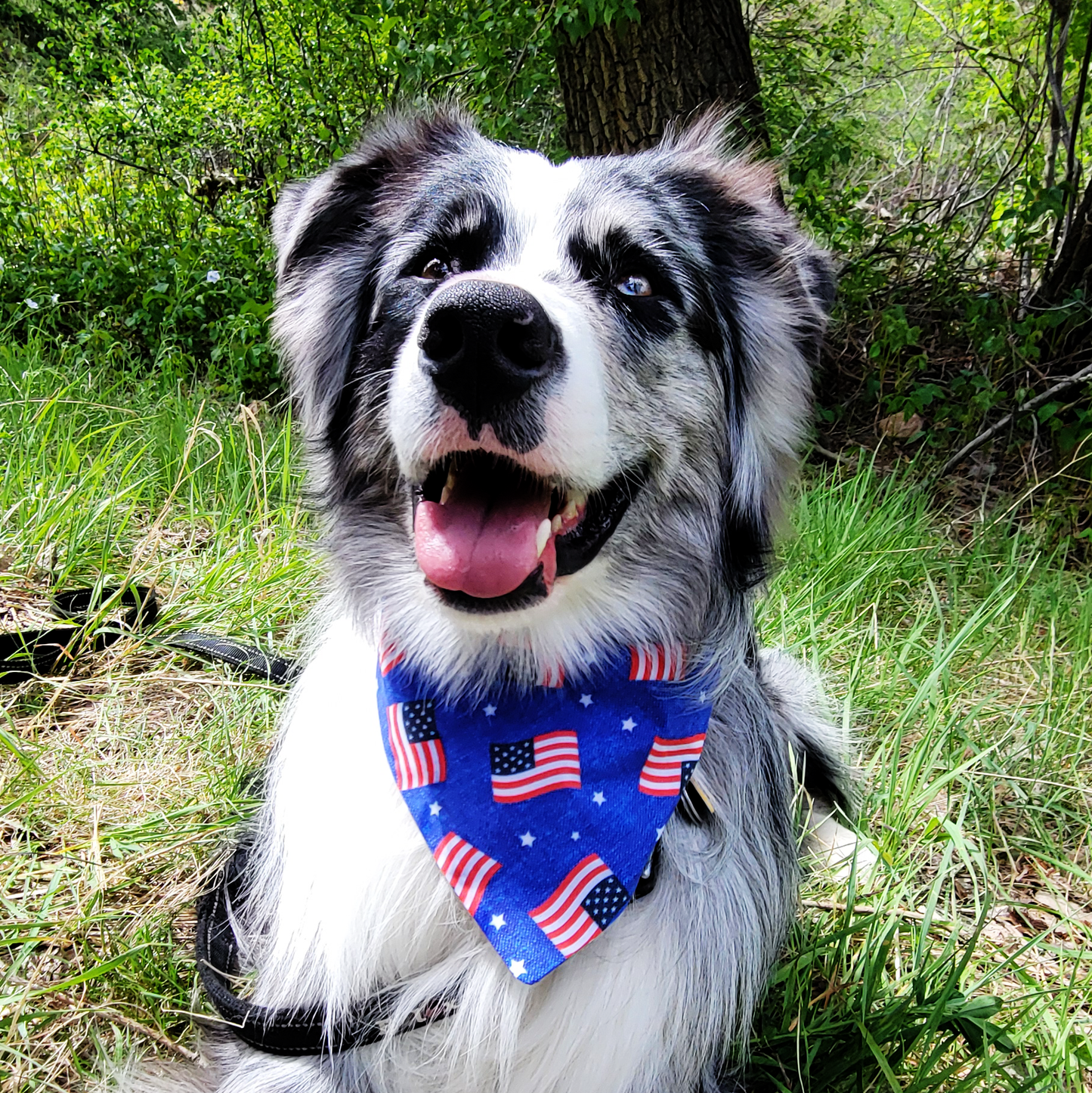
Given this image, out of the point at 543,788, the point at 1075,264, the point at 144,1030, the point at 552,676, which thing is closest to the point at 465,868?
the point at 543,788

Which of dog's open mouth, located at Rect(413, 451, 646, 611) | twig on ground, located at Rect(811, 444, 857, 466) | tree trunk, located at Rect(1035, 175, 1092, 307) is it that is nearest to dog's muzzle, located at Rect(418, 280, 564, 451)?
dog's open mouth, located at Rect(413, 451, 646, 611)

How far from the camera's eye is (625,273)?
5.85 ft

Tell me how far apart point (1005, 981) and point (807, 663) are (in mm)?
1148

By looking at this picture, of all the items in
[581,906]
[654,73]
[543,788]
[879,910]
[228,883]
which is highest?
[654,73]

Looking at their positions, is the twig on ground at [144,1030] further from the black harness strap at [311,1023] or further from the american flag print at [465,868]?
the american flag print at [465,868]

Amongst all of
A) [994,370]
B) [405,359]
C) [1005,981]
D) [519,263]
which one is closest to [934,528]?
[994,370]

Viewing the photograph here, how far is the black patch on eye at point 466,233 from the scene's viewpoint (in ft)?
5.77

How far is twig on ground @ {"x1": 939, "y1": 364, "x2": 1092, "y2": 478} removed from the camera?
4430mm

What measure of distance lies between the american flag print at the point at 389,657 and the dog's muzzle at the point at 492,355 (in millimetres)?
483

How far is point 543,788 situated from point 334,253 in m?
1.27

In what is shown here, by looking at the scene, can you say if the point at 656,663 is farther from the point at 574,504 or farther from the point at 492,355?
the point at 492,355

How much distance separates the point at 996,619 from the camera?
3.38 m

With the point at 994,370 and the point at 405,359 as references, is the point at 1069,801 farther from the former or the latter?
the point at 994,370

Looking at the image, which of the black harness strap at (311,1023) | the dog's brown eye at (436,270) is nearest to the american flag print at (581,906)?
the black harness strap at (311,1023)
